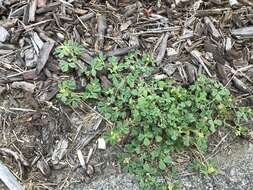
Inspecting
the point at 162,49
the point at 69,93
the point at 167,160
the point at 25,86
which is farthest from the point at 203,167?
the point at 25,86

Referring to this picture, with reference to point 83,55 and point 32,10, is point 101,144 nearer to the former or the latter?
point 83,55

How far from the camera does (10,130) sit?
2885 millimetres

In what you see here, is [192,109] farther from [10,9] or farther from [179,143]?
[10,9]

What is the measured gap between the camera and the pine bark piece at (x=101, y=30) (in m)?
3.02

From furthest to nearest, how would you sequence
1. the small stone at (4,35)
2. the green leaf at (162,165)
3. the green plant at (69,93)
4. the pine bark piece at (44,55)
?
the small stone at (4,35)
the pine bark piece at (44,55)
the green plant at (69,93)
the green leaf at (162,165)

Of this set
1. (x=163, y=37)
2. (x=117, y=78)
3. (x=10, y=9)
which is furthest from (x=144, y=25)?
(x=10, y=9)

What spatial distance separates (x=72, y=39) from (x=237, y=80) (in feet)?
3.56

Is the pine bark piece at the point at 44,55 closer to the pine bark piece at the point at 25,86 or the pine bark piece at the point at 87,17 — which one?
the pine bark piece at the point at 25,86

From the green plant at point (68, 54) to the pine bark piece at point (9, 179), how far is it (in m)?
0.69

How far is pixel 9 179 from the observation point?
275cm

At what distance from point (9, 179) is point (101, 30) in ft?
3.59

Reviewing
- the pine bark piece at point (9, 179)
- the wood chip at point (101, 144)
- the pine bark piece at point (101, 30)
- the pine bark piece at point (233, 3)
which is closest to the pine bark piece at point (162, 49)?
the pine bark piece at point (101, 30)

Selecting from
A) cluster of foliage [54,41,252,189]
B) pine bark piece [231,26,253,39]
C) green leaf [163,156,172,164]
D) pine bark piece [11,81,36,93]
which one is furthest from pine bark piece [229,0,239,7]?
pine bark piece [11,81,36,93]

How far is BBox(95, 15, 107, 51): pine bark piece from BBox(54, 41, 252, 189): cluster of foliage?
119 mm
